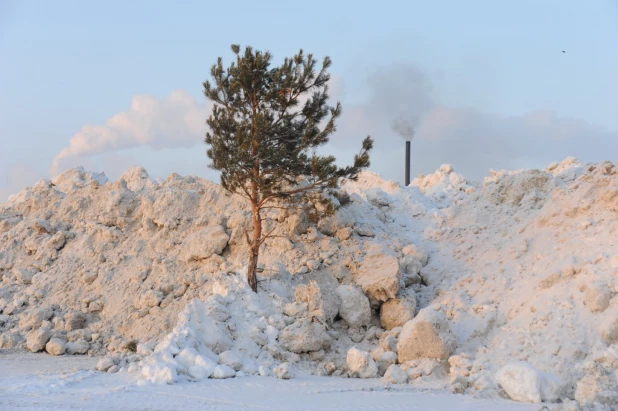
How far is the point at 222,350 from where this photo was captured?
11.2 meters

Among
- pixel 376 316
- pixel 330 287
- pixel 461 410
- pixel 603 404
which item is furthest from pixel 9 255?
pixel 603 404

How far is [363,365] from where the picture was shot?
1108 centimetres

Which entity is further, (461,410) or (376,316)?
(376,316)

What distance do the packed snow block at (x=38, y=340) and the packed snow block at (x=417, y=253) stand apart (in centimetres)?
961

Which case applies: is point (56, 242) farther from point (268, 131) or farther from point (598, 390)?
point (598, 390)

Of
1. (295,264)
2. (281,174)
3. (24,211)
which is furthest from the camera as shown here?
(24,211)

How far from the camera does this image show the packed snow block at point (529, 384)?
364 inches

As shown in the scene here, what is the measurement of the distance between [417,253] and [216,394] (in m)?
8.05

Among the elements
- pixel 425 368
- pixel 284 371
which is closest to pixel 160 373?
pixel 284 371

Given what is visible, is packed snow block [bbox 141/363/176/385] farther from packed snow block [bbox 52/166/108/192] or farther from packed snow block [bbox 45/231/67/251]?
packed snow block [bbox 52/166/108/192]

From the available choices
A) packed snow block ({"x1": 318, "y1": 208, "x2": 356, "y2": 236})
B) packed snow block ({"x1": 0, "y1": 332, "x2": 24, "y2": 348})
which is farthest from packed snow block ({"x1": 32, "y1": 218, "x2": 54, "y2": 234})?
packed snow block ({"x1": 318, "y1": 208, "x2": 356, "y2": 236})

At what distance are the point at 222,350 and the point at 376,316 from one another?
4186 mm

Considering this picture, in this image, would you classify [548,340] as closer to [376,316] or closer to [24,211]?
[376,316]

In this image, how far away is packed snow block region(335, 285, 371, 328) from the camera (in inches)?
508
